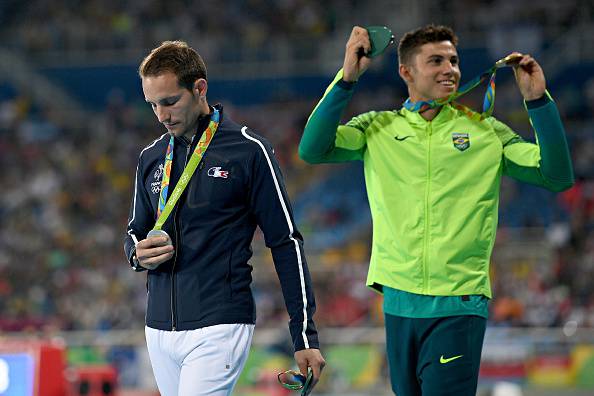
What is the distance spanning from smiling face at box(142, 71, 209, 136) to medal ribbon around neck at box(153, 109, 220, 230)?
67 millimetres

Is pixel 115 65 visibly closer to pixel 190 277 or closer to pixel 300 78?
pixel 300 78

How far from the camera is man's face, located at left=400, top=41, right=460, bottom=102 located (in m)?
5.01

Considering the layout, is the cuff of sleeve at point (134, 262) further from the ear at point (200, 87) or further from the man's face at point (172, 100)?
the ear at point (200, 87)

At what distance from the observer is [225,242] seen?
4.07 meters

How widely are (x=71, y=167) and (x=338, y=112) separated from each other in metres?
15.7

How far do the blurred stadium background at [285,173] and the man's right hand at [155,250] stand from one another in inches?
288

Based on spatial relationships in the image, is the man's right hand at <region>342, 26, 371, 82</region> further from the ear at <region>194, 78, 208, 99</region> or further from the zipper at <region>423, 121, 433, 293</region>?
the ear at <region>194, 78, 208, 99</region>

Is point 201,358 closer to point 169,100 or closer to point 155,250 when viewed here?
point 155,250

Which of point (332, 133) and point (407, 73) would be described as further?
point (407, 73)

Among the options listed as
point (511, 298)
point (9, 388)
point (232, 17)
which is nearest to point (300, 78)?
point (232, 17)

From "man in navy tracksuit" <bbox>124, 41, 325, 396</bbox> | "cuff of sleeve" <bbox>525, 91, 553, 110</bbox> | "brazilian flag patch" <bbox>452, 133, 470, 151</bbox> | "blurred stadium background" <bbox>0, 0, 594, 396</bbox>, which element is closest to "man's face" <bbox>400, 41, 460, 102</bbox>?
"brazilian flag patch" <bbox>452, 133, 470, 151</bbox>

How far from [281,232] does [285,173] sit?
Result: 15106 millimetres

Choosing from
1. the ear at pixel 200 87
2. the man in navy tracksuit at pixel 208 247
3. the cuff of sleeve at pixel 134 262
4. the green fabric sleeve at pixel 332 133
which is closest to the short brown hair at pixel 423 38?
the green fabric sleeve at pixel 332 133

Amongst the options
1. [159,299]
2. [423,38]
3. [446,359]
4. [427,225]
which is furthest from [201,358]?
[423,38]
